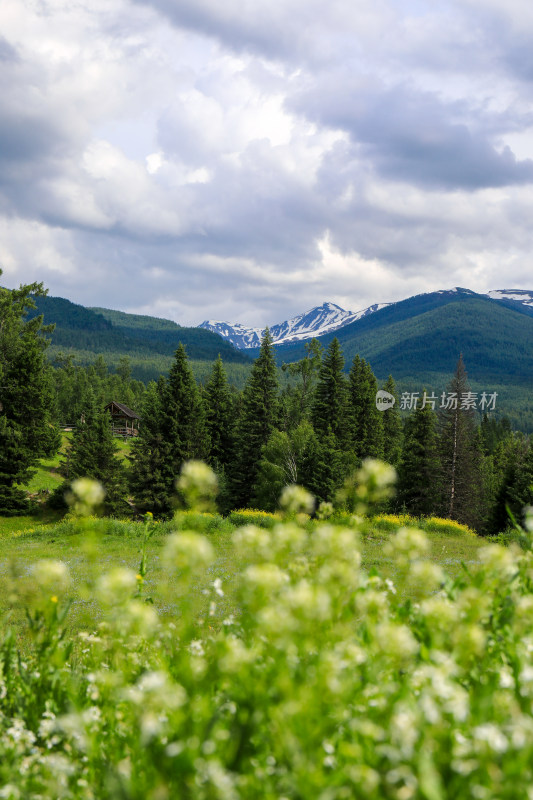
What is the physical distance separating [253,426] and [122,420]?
5855 centimetres

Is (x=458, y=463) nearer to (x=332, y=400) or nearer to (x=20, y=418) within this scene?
(x=332, y=400)

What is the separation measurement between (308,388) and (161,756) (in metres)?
56.2

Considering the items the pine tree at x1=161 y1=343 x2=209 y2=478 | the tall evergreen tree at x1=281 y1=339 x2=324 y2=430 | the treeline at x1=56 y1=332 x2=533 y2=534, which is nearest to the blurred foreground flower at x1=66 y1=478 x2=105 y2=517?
the treeline at x1=56 y1=332 x2=533 y2=534

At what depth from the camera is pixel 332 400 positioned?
4666 centimetres

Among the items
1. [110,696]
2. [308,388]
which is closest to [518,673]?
[110,696]

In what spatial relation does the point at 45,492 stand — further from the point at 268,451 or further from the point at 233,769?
the point at 233,769

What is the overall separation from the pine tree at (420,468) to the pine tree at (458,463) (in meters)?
0.73

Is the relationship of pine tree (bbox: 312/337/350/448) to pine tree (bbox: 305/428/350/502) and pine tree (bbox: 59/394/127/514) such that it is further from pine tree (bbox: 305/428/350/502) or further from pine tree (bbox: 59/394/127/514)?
pine tree (bbox: 59/394/127/514)

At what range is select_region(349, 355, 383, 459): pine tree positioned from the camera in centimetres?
4635

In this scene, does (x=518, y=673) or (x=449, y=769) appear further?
(x=518, y=673)

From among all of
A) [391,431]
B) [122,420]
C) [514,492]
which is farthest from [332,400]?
[122,420]

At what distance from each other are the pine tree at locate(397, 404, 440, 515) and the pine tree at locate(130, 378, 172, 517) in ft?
62.6

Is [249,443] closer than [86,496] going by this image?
No

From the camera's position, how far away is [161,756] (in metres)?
2.18
